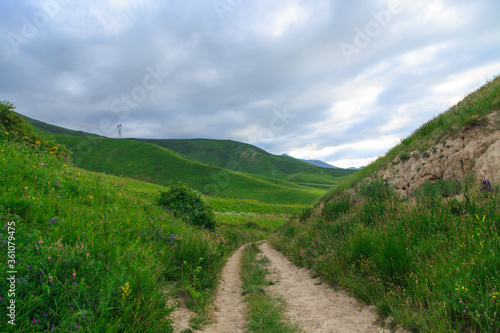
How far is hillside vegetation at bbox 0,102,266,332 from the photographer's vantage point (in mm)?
2600

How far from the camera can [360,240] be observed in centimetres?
588

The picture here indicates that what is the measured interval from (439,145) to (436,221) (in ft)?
23.8

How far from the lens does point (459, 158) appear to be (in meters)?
8.83

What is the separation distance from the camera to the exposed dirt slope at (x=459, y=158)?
7.33 metres

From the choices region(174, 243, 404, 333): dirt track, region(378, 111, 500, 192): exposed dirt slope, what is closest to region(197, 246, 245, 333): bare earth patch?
region(174, 243, 404, 333): dirt track

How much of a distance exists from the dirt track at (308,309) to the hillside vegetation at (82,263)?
1.30 ft

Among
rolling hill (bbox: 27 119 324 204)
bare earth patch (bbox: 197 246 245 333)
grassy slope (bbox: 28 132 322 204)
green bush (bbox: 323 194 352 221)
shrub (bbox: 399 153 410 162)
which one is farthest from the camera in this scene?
grassy slope (bbox: 28 132 322 204)

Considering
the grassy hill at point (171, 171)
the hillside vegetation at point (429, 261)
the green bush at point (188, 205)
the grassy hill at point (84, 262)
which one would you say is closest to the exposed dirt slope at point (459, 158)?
the hillside vegetation at point (429, 261)

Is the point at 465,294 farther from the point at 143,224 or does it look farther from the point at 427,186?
the point at 143,224

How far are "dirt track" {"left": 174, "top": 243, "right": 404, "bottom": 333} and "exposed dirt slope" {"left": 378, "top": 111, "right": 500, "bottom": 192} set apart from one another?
531cm

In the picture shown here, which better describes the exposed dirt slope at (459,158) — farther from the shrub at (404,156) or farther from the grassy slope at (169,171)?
the grassy slope at (169,171)

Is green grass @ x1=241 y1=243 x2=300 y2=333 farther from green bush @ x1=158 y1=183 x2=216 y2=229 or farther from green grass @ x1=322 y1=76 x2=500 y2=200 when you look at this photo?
green grass @ x1=322 y1=76 x2=500 y2=200

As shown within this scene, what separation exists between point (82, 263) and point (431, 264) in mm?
5325

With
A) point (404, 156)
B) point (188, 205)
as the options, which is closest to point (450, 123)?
point (404, 156)
